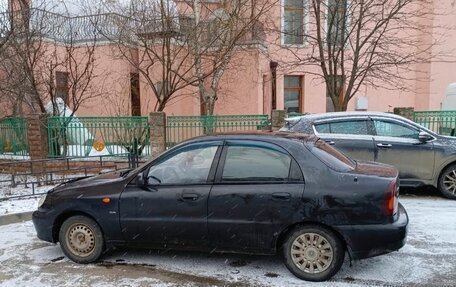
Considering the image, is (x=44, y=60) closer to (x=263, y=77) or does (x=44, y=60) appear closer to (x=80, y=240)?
(x=263, y=77)

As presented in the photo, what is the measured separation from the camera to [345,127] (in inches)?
304

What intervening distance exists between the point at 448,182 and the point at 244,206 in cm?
520

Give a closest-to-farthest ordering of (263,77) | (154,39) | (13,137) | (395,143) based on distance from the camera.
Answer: (395,143) < (13,137) < (154,39) < (263,77)

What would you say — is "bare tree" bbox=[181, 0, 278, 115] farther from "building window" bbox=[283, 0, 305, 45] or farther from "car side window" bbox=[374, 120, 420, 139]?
"car side window" bbox=[374, 120, 420, 139]

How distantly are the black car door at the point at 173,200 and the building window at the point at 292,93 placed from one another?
14.0m

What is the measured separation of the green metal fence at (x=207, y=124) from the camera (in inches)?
437

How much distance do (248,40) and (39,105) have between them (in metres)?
7.49

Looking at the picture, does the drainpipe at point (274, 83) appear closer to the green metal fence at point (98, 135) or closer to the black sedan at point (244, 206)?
the green metal fence at point (98, 135)

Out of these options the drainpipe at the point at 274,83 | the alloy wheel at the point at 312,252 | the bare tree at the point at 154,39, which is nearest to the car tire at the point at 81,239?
the alloy wheel at the point at 312,252

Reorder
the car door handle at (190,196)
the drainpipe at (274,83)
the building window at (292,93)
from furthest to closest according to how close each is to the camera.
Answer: the building window at (292,93) < the drainpipe at (274,83) < the car door handle at (190,196)

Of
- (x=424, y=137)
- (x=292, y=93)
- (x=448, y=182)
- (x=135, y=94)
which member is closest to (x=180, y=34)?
(x=135, y=94)

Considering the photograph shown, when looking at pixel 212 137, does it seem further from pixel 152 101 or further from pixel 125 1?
pixel 152 101

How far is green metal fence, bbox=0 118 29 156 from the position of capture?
1220cm

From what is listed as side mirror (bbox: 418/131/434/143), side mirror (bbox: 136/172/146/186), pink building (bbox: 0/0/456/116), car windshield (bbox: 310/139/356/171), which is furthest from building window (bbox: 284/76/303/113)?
side mirror (bbox: 136/172/146/186)
